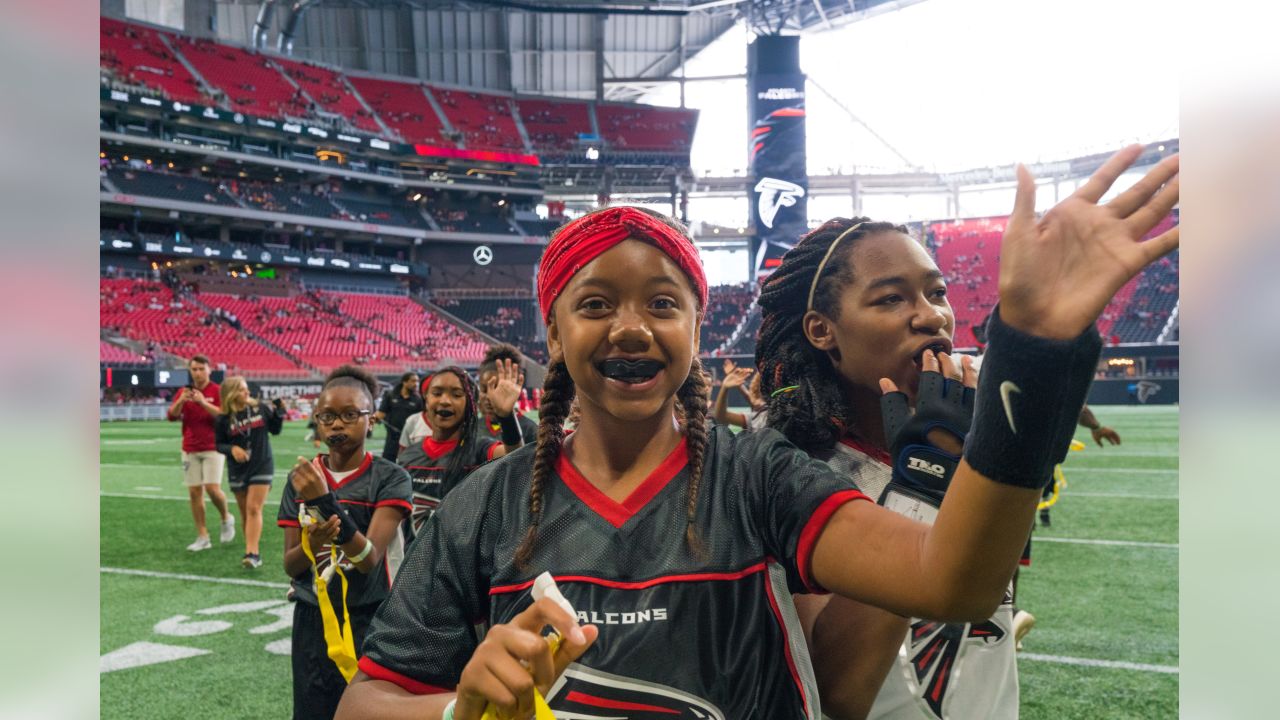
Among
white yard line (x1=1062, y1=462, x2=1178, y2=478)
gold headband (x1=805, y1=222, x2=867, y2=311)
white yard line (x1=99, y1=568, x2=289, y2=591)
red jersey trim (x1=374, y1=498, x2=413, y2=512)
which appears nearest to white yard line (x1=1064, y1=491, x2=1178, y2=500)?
white yard line (x1=1062, y1=462, x2=1178, y2=478)

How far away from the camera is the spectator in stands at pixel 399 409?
8055 millimetres

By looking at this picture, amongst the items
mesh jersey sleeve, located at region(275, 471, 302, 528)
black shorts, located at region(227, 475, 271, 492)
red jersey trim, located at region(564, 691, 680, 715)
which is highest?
red jersey trim, located at region(564, 691, 680, 715)

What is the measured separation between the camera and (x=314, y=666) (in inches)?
135

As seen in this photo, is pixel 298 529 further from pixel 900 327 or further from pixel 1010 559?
pixel 1010 559

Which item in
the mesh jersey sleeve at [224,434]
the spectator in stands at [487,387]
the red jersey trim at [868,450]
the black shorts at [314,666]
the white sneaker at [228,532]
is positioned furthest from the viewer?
the white sneaker at [228,532]

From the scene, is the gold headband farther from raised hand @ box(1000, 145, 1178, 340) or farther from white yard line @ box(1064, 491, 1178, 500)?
white yard line @ box(1064, 491, 1178, 500)

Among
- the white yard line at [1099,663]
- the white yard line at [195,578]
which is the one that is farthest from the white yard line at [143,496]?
the white yard line at [1099,663]

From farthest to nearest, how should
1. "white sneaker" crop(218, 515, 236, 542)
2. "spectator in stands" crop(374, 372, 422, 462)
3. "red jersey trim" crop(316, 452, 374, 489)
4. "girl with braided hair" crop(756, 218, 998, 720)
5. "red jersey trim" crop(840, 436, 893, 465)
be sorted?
"white sneaker" crop(218, 515, 236, 542)
"spectator in stands" crop(374, 372, 422, 462)
"red jersey trim" crop(316, 452, 374, 489)
"red jersey trim" crop(840, 436, 893, 465)
"girl with braided hair" crop(756, 218, 998, 720)

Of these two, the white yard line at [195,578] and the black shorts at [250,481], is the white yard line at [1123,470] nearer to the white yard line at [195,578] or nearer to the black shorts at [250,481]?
the black shorts at [250,481]

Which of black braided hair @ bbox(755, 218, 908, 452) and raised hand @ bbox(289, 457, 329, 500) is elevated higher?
black braided hair @ bbox(755, 218, 908, 452)

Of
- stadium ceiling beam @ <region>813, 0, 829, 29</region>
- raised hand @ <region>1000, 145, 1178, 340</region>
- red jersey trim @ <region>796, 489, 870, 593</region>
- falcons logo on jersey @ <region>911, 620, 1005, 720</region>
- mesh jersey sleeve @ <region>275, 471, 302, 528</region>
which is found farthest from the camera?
stadium ceiling beam @ <region>813, 0, 829, 29</region>

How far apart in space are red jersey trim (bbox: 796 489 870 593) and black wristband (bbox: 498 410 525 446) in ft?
7.92

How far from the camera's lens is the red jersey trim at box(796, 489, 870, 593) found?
4.45 ft

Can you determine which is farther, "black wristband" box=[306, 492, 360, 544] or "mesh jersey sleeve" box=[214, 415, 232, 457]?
"mesh jersey sleeve" box=[214, 415, 232, 457]
